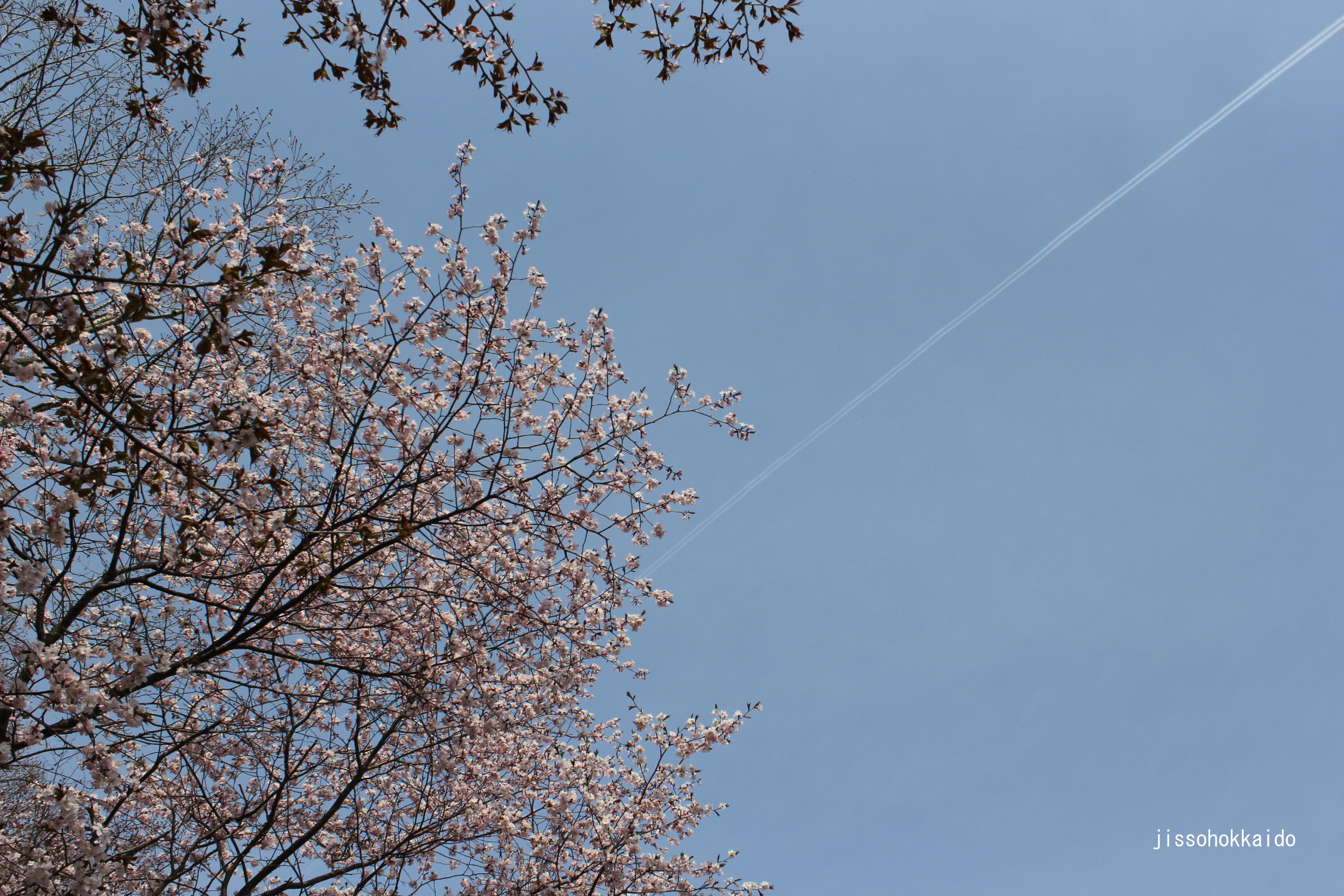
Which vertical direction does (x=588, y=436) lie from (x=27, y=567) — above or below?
above

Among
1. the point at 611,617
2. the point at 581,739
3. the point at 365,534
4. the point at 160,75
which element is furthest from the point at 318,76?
the point at 581,739

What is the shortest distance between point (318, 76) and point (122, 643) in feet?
10.4

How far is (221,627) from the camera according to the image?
21.7 feet

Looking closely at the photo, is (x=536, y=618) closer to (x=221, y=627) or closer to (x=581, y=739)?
(x=221, y=627)

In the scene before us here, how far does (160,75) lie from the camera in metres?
4.11

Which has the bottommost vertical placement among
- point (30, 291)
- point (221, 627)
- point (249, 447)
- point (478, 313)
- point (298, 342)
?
point (249, 447)

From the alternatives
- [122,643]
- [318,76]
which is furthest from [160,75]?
[122,643]

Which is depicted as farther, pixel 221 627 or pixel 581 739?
pixel 581 739

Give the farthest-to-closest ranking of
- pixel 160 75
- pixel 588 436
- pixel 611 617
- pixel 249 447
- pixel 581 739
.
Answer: pixel 581 739
pixel 611 617
pixel 588 436
pixel 160 75
pixel 249 447

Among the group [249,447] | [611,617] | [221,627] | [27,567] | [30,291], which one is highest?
[611,617]

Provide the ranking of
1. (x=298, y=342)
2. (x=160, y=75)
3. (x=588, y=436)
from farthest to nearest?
(x=588, y=436) < (x=298, y=342) < (x=160, y=75)

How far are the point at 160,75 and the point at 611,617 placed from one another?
20.4 feet

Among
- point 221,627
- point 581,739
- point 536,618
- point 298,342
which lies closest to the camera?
point 536,618

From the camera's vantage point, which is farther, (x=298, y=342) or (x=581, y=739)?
(x=581, y=739)
